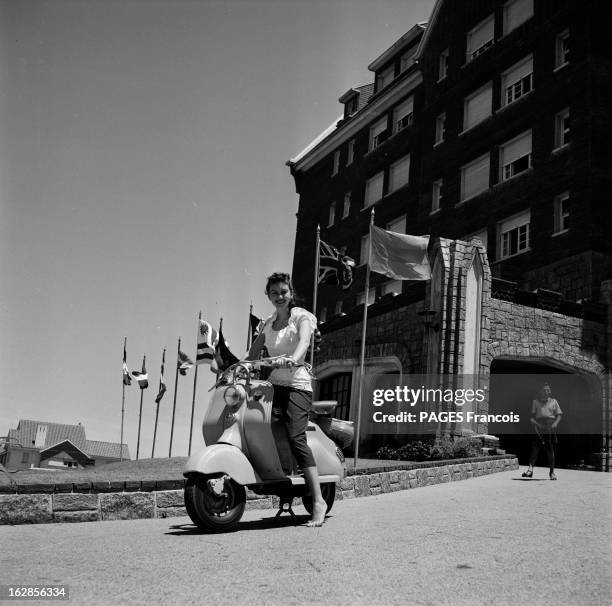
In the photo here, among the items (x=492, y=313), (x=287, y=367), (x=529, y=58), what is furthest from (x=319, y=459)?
(x=529, y=58)

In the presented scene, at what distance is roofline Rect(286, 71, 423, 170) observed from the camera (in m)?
29.8

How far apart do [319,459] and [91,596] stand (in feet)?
9.56

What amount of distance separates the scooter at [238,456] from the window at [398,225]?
76.7ft

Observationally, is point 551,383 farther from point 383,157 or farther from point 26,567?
point 26,567

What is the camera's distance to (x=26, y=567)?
3.76m

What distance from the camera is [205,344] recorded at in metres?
24.2

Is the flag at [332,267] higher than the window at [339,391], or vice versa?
the flag at [332,267]

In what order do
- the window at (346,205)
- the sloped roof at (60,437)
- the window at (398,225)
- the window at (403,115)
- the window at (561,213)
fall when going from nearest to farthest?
the window at (561,213)
the window at (398,225)
the window at (403,115)
the window at (346,205)
the sloped roof at (60,437)

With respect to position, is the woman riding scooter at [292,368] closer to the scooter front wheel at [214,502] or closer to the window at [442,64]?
the scooter front wheel at [214,502]

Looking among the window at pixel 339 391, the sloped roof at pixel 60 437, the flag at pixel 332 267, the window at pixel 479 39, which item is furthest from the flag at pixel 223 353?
the sloped roof at pixel 60 437

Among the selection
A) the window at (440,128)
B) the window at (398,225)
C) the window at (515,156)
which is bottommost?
the window at (398,225)

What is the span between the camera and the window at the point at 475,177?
24016mm

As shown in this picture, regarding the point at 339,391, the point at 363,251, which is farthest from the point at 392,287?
the point at 339,391

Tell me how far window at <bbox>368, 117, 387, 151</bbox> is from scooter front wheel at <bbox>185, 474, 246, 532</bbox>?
2756 centimetres
